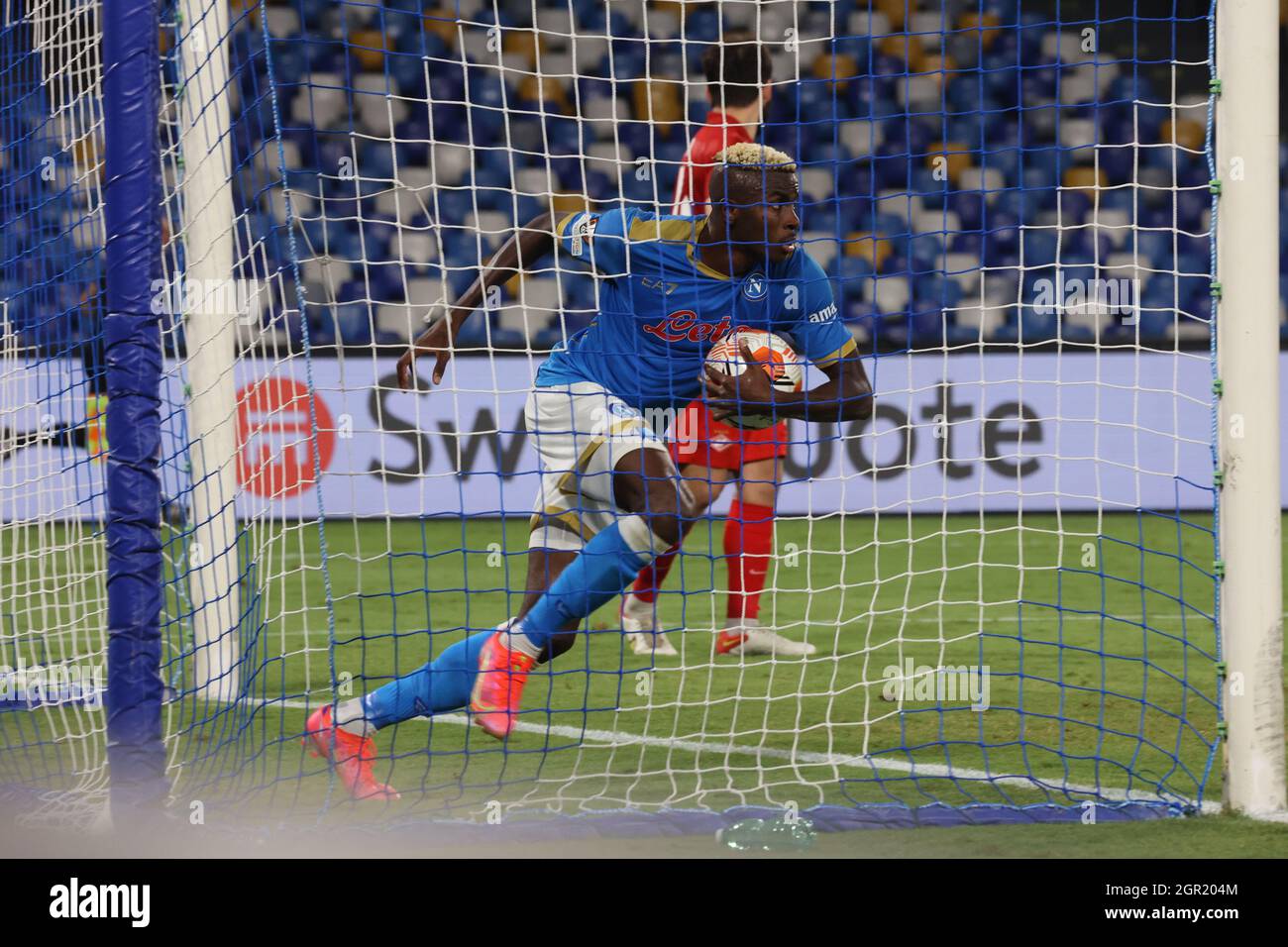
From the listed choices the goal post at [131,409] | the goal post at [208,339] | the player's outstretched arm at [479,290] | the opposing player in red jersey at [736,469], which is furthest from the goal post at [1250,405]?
the goal post at [208,339]

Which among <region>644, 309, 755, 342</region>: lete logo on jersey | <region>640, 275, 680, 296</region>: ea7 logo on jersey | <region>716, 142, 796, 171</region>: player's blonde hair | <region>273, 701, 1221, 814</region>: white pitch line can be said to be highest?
<region>716, 142, 796, 171</region>: player's blonde hair

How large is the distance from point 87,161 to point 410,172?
7327 mm

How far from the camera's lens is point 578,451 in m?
4.16

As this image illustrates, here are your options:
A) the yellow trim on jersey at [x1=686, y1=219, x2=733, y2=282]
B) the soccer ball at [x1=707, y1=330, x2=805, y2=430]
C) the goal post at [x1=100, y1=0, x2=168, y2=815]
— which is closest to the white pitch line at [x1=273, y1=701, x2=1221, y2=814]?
the goal post at [x1=100, y1=0, x2=168, y2=815]

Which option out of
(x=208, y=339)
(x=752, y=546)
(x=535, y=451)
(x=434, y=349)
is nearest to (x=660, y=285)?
(x=434, y=349)

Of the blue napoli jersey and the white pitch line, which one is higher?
the blue napoli jersey

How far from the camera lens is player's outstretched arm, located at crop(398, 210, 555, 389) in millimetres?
4113

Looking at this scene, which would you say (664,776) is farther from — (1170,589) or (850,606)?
(1170,589)

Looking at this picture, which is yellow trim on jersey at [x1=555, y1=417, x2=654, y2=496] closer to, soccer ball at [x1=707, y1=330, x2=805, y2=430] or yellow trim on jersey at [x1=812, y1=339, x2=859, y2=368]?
soccer ball at [x1=707, y1=330, x2=805, y2=430]

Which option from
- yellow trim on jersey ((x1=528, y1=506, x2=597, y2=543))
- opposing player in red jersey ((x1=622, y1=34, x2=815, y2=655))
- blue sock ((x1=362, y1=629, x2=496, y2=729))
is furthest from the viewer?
opposing player in red jersey ((x1=622, y1=34, x2=815, y2=655))

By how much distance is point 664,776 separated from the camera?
162 inches

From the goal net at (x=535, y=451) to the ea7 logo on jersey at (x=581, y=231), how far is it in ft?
0.22

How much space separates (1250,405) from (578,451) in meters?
1.64

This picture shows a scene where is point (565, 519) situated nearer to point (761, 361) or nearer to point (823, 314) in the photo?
point (761, 361)
